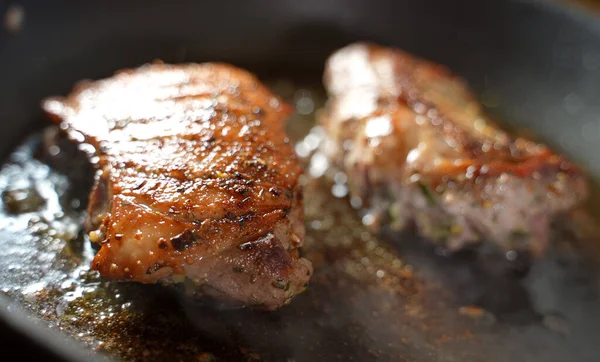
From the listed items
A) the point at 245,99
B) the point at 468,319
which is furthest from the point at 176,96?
the point at 468,319

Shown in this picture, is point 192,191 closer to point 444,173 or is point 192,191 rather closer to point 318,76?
point 444,173

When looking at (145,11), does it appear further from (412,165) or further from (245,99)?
(412,165)

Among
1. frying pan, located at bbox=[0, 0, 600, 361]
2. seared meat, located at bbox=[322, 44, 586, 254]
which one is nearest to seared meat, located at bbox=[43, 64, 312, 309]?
frying pan, located at bbox=[0, 0, 600, 361]

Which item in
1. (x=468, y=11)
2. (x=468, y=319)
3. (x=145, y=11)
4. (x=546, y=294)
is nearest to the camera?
(x=468, y=319)

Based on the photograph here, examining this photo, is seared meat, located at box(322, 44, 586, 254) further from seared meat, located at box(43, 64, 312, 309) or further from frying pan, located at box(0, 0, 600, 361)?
seared meat, located at box(43, 64, 312, 309)

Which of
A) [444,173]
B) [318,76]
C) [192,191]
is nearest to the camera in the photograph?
[192,191]

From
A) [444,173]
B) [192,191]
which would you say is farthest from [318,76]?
[192,191]
